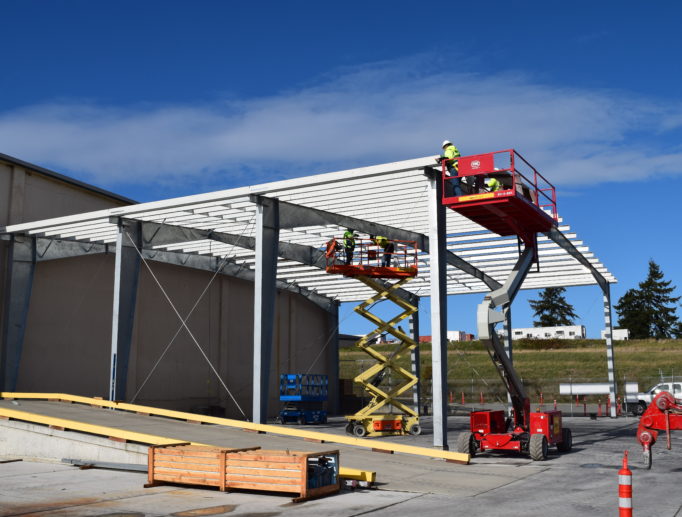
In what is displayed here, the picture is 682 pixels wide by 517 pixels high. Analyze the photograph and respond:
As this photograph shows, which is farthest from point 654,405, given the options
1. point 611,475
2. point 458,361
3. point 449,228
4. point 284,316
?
point 458,361

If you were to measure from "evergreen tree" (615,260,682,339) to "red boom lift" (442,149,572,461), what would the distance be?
262ft

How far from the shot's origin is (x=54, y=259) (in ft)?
93.0

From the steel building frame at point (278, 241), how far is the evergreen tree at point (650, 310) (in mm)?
62150

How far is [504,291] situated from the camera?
18828 mm

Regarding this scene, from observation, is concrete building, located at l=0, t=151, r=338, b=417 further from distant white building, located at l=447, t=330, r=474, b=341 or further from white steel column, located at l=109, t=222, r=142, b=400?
distant white building, located at l=447, t=330, r=474, b=341

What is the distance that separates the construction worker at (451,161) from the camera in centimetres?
1877

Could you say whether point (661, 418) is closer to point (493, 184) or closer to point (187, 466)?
point (493, 184)

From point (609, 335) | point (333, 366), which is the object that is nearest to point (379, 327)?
point (609, 335)

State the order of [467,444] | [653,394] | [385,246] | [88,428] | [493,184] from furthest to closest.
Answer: [653,394]
[385,246]
[493,184]
[467,444]
[88,428]

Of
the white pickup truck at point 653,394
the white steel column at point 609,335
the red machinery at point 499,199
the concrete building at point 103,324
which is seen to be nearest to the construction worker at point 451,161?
the red machinery at point 499,199

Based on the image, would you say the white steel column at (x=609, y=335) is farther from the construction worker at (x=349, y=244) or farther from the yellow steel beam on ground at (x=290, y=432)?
the yellow steel beam on ground at (x=290, y=432)

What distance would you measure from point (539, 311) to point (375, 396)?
8420cm

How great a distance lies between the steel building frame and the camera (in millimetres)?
19672

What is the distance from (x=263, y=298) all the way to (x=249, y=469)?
948 centimetres
